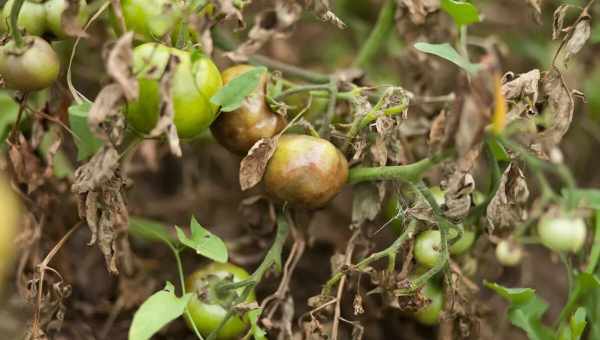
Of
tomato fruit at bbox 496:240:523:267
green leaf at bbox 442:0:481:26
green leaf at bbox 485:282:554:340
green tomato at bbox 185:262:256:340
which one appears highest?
green leaf at bbox 442:0:481:26

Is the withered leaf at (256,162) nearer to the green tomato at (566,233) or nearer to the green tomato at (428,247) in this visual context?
the green tomato at (428,247)

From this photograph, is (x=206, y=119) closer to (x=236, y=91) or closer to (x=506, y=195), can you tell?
(x=236, y=91)

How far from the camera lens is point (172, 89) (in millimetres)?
818

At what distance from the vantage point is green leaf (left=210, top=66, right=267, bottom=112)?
86 centimetres

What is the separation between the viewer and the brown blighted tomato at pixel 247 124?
0.95 meters

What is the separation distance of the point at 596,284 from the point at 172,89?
63 centimetres

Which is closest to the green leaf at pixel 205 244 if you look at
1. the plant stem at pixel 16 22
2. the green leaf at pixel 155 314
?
the green leaf at pixel 155 314

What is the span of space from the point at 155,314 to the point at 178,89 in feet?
0.81

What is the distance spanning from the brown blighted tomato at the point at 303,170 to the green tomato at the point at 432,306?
9.1 inches

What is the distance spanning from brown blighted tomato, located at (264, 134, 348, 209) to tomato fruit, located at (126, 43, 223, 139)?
11 centimetres

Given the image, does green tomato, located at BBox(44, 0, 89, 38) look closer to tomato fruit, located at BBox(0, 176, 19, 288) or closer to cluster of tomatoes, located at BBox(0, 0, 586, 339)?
cluster of tomatoes, located at BBox(0, 0, 586, 339)

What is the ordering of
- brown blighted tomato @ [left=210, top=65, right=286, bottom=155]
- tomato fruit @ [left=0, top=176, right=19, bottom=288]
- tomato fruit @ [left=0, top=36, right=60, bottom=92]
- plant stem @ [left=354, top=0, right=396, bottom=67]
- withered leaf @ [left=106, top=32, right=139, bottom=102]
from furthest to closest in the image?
plant stem @ [left=354, top=0, right=396, bottom=67], tomato fruit @ [left=0, top=176, right=19, bottom=288], brown blighted tomato @ [left=210, top=65, right=286, bottom=155], tomato fruit @ [left=0, top=36, right=60, bottom=92], withered leaf @ [left=106, top=32, right=139, bottom=102]

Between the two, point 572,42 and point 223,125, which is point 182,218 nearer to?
point 223,125

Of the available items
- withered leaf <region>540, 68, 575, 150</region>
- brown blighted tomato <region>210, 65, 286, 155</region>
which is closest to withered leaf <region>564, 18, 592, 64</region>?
withered leaf <region>540, 68, 575, 150</region>
